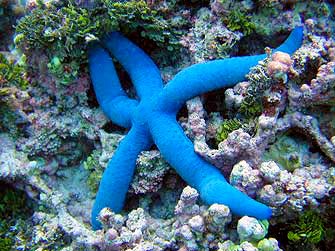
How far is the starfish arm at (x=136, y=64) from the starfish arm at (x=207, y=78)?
0.29 metres

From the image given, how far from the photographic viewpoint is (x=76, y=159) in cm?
475

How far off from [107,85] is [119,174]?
3.83 feet

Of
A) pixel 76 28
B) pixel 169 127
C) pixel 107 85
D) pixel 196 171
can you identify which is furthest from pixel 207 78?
pixel 76 28

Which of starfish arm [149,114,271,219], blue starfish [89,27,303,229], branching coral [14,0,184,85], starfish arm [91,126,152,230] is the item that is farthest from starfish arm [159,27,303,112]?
branching coral [14,0,184,85]

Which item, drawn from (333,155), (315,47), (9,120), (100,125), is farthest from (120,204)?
(315,47)

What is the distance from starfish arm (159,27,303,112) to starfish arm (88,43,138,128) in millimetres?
580

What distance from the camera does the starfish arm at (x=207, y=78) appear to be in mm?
3760

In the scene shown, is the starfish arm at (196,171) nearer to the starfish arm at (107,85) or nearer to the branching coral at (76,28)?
the starfish arm at (107,85)

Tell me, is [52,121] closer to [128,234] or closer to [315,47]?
[128,234]

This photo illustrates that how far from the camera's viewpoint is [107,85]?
4391 mm

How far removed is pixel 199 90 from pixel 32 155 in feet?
7.55

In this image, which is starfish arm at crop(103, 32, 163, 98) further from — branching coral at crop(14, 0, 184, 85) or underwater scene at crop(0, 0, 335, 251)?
branching coral at crop(14, 0, 184, 85)

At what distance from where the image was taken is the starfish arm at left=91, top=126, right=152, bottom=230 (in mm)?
3869

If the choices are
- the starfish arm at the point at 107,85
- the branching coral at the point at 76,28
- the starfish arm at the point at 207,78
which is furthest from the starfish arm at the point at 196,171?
the branching coral at the point at 76,28
